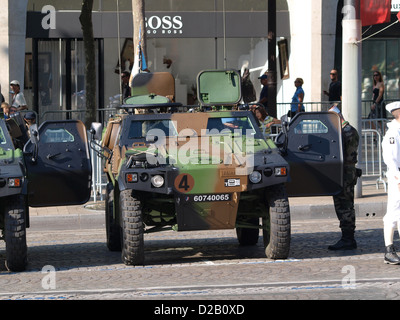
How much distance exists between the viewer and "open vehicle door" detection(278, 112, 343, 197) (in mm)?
11586

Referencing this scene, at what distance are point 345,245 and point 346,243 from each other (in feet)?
0.14

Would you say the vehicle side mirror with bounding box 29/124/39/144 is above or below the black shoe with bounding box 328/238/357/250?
above

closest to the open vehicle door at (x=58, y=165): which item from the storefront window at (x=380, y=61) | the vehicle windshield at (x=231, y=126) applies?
the vehicle windshield at (x=231, y=126)

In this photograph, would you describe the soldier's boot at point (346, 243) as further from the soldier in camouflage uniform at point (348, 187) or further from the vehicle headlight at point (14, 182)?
the vehicle headlight at point (14, 182)

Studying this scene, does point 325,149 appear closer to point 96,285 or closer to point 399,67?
point 96,285

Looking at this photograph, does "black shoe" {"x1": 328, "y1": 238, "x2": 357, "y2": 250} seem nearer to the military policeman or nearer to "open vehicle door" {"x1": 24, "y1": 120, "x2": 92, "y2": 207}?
the military policeman

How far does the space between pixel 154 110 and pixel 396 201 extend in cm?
349

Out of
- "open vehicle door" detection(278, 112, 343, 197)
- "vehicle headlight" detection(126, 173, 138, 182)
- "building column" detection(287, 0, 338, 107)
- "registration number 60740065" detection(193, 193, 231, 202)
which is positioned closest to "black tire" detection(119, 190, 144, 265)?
"vehicle headlight" detection(126, 173, 138, 182)

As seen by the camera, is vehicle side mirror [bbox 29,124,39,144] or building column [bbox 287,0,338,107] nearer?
vehicle side mirror [bbox 29,124,39,144]

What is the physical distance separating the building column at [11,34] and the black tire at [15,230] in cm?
1740

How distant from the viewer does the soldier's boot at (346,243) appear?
11.8m

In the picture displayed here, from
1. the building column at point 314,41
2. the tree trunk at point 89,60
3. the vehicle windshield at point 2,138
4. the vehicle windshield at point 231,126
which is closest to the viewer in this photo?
the vehicle windshield at point 2,138

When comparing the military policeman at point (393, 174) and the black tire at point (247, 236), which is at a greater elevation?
the military policeman at point (393, 174)

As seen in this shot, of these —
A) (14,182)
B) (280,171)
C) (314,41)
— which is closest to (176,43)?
(314,41)
